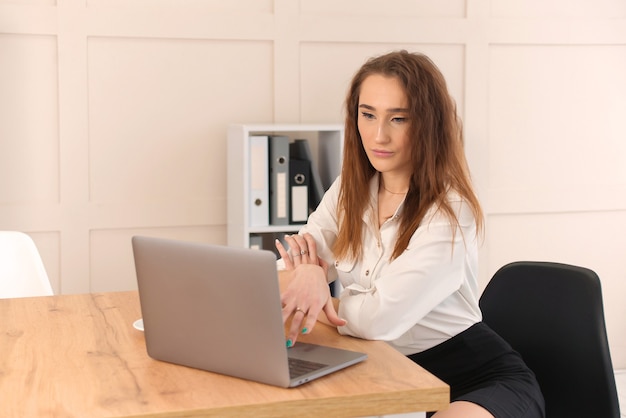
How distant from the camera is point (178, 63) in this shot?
3.74m

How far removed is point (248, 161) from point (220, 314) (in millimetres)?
2028

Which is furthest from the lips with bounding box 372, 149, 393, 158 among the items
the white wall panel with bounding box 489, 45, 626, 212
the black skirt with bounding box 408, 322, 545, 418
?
the white wall panel with bounding box 489, 45, 626, 212

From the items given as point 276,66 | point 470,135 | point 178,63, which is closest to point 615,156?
point 470,135

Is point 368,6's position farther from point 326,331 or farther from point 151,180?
point 326,331

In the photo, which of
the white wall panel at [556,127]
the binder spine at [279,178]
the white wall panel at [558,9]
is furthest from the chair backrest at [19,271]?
the white wall panel at [558,9]

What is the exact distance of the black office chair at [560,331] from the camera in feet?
7.10

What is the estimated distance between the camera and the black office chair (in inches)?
85.2

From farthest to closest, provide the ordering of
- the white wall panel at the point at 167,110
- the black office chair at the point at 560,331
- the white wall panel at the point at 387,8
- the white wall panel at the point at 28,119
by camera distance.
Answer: the white wall panel at the point at 387,8 < the white wall panel at the point at 167,110 < the white wall panel at the point at 28,119 < the black office chair at the point at 560,331

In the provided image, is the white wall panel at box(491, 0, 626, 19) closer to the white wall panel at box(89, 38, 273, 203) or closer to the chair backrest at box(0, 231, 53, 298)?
the white wall panel at box(89, 38, 273, 203)

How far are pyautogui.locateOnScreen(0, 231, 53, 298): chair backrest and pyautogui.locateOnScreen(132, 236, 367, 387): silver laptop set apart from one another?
119 cm

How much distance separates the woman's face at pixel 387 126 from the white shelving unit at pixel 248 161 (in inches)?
52.1

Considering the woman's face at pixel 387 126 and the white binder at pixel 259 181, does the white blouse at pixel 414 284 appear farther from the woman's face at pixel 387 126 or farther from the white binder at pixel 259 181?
the white binder at pixel 259 181

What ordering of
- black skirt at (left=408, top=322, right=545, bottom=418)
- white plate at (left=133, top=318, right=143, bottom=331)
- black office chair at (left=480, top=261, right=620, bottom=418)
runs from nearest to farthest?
1. white plate at (left=133, top=318, right=143, bottom=331)
2. black skirt at (left=408, top=322, right=545, bottom=418)
3. black office chair at (left=480, top=261, right=620, bottom=418)

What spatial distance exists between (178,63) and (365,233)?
1737mm
